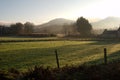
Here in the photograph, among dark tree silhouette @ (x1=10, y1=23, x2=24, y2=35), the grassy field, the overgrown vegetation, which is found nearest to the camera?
the overgrown vegetation

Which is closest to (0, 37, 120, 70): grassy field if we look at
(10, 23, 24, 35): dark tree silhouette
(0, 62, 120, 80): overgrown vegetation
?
(0, 62, 120, 80): overgrown vegetation

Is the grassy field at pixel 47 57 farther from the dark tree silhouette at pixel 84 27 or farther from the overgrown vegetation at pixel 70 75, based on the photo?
the dark tree silhouette at pixel 84 27

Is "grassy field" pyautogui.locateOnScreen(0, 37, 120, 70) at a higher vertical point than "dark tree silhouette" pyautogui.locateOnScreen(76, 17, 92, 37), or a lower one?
lower

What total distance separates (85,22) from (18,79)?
11668cm

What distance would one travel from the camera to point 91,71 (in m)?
15.0

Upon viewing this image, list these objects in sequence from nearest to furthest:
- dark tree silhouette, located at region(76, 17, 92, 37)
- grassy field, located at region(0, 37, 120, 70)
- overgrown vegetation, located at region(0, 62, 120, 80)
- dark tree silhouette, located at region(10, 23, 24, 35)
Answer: overgrown vegetation, located at region(0, 62, 120, 80) < grassy field, located at region(0, 37, 120, 70) < dark tree silhouette, located at region(76, 17, 92, 37) < dark tree silhouette, located at region(10, 23, 24, 35)

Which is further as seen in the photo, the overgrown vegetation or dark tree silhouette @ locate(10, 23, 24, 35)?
dark tree silhouette @ locate(10, 23, 24, 35)

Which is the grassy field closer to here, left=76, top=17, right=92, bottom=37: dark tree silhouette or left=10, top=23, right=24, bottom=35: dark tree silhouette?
left=76, top=17, right=92, bottom=37: dark tree silhouette

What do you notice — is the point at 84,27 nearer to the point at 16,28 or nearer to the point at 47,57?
the point at 16,28

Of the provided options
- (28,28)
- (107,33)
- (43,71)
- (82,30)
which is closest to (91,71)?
(43,71)

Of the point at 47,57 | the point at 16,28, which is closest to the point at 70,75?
the point at 47,57

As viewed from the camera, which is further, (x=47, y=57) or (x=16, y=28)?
(x=16, y=28)

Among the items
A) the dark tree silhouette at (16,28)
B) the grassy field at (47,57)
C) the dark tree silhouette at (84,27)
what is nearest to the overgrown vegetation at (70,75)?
the grassy field at (47,57)

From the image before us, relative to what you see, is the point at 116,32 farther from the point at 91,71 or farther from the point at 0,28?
the point at 91,71
